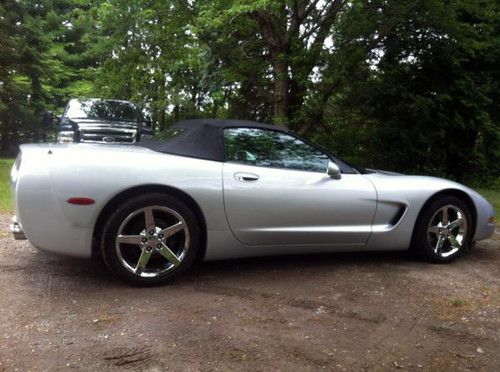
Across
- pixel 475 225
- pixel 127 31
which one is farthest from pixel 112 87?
pixel 475 225

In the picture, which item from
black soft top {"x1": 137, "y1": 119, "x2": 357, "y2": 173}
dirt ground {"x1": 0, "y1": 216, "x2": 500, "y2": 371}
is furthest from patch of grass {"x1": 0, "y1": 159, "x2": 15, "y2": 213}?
black soft top {"x1": 137, "y1": 119, "x2": 357, "y2": 173}

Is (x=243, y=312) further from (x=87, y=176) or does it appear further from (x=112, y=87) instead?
(x=112, y=87)

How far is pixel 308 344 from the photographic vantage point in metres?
3.01

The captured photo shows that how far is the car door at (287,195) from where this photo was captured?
4043 mm

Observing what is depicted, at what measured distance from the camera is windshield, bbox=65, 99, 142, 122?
10.6 metres

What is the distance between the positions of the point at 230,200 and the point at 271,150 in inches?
26.7

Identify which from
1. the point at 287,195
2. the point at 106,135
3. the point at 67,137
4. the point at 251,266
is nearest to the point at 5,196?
the point at 67,137

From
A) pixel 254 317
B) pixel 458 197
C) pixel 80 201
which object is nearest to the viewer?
pixel 254 317

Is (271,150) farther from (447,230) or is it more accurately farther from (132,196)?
(447,230)

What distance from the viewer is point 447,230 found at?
15.8 ft

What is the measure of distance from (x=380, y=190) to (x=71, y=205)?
2.65 meters

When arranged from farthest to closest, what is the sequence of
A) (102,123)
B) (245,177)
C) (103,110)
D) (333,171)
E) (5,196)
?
(103,110) → (102,123) → (5,196) → (333,171) → (245,177)

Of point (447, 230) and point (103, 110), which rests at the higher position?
point (103, 110)

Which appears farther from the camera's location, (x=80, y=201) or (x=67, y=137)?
(x=67, y=137)
